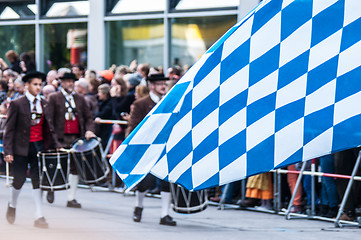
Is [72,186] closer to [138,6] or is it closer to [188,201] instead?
[188,201]

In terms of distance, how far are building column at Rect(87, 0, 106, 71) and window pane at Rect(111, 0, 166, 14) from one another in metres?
0.40

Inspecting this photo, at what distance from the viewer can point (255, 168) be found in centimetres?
438

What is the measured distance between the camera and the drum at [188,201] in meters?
10.4

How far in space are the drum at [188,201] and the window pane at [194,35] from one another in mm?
7514

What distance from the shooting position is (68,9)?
20953 millimetres

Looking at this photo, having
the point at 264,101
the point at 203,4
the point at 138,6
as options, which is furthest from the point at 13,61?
the point at 264,101

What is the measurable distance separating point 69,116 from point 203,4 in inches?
258

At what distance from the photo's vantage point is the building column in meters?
20.1

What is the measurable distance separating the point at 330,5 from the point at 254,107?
2.24ft

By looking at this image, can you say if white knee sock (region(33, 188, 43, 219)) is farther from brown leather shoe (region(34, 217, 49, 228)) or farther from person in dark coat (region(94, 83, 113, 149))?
person in dark coat (region(94, 83, 113, 149))

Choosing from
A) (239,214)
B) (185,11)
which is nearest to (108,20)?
(185,11)

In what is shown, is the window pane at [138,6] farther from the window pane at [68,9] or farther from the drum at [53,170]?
the drum at [53,170]

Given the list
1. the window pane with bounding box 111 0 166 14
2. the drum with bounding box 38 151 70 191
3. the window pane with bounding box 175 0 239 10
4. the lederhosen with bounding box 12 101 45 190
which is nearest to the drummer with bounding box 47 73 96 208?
the drum with bounding box 38 151 70 191

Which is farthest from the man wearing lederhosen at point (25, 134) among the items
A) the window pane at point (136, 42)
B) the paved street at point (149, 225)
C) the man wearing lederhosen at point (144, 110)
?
the window pane at point (136, 42)
